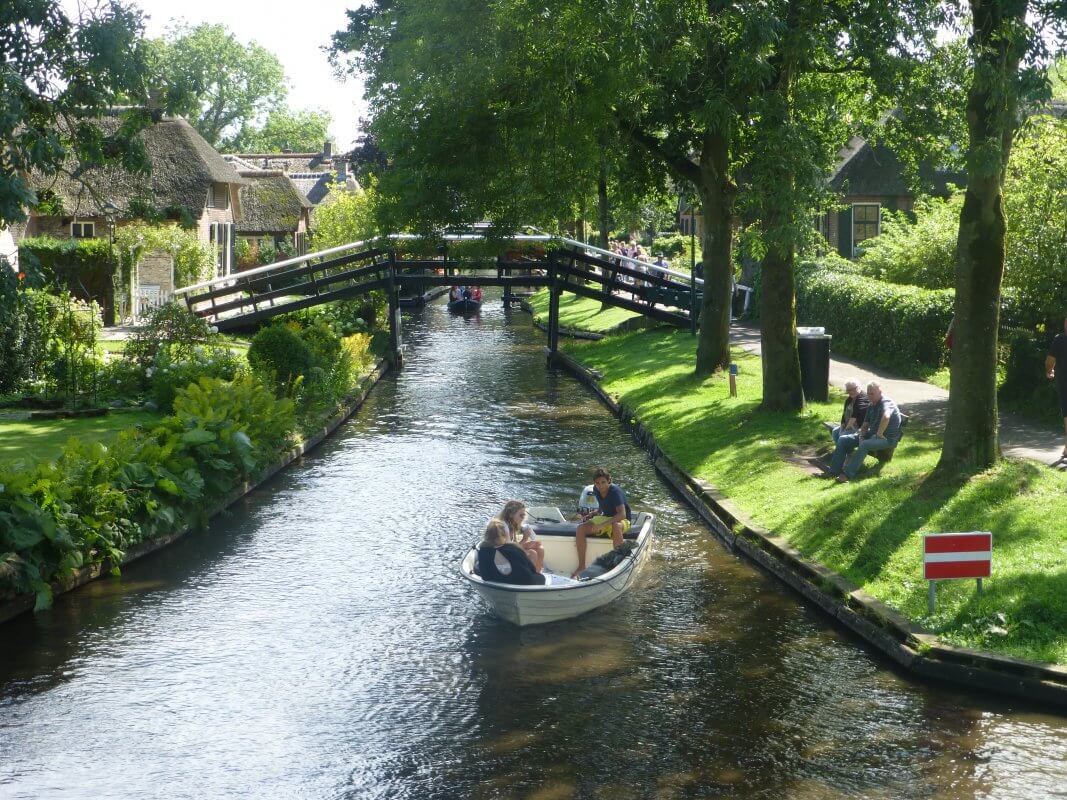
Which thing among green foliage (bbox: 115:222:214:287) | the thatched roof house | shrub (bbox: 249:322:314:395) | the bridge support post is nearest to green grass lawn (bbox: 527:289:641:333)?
the bridge support post

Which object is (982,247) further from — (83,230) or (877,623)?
(83,230)

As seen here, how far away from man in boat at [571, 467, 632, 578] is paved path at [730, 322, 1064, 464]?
5.66m

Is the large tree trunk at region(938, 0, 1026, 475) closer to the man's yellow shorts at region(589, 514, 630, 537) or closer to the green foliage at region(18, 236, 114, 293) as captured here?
the man's yellow shorts at region(589, 514, 630, 537)

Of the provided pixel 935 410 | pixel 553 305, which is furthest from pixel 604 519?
pixel 553 305

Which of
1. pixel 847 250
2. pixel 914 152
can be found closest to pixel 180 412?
pixel 914 152

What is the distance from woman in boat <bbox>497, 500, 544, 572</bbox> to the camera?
14.4 meters

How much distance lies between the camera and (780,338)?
2209 centimetres

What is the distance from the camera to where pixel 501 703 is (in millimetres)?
11398

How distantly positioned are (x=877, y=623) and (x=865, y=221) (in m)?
36.7

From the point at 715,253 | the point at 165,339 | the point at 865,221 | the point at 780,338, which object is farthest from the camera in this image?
the point at 865,221

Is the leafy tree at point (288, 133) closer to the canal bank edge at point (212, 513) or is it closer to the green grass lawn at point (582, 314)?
the green grass lawn at point (582, 314)

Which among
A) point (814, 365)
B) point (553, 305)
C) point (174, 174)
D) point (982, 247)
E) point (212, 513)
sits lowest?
point (212, 513)

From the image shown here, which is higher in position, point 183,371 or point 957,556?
point 183,371

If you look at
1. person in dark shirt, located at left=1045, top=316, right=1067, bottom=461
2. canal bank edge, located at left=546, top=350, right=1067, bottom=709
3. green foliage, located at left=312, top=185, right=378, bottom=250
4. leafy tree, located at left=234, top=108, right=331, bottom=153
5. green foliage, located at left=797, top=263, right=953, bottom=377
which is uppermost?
leafy tree, located at left=234, top=108, right=331, bottom=153
